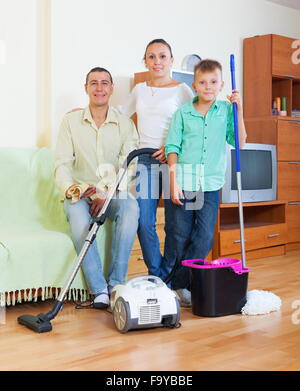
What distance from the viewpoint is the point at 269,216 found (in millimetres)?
5086

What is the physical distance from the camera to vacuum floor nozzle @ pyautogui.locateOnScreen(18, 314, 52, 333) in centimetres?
253

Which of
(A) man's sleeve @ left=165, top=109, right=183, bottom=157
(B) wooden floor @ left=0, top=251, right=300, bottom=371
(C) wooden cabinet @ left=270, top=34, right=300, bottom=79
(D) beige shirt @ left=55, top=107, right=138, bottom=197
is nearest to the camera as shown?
(B) wooden floor @ left=0, top=251, right=300, bottom=371

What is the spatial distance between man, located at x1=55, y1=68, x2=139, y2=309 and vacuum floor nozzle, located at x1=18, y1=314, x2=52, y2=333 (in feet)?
1.39

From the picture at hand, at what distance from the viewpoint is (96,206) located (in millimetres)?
3051

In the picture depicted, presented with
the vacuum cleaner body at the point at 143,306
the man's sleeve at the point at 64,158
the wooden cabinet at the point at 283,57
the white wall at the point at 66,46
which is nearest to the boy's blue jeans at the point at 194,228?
the vacuum cleaner body at the point at 143,306

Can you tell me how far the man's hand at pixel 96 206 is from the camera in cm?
303

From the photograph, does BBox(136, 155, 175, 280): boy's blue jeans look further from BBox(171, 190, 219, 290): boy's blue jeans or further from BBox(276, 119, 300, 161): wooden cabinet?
BBox(276, 119, 300, 161): wooden cabinet

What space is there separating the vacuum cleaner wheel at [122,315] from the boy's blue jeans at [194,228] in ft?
1.96

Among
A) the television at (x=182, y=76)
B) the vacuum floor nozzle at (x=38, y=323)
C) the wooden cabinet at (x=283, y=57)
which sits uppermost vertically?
the wooden cabinet at (x=283, y=57)

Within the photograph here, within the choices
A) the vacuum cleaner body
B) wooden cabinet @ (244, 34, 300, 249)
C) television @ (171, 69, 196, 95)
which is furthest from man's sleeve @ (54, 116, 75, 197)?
wooden cabinet @ (244, 34, 300, 249)

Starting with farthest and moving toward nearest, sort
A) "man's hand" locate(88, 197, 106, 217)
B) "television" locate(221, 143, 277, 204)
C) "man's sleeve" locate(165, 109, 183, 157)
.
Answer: "television" locate(221, 143, 277, 204) → "man's hand" locate(88, 197, 106, 217) → "man's sleeve" locate(165, 109, 183, 157)

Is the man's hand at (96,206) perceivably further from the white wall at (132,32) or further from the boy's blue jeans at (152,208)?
the white wall at (132,32)

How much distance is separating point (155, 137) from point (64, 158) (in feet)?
1.64
